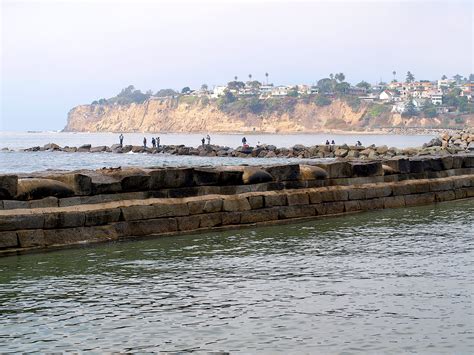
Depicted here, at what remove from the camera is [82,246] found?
1154cm

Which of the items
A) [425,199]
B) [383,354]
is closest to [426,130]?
[425,199]

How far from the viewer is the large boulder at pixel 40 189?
1168 centimetres

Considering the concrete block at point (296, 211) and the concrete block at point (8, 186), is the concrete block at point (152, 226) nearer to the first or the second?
the concrete block at point (8, 186)

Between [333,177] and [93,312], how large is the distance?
901cm

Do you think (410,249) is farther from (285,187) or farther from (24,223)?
(24,223)

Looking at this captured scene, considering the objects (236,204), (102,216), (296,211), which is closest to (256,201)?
(236,204)

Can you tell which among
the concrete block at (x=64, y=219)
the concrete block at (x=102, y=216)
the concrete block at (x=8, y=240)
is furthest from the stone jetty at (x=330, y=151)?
the concrete block at (x=8, y=240)

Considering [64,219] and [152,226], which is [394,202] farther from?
[64,219]

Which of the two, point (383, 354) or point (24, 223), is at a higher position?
point (24, 223)

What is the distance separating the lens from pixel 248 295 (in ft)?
28.2

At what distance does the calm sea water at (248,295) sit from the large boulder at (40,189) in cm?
106

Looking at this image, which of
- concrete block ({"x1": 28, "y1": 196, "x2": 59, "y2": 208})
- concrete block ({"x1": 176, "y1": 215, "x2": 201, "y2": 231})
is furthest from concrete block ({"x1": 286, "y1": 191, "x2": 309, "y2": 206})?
concrete block ({"x1": 28, "y1": 196, "x2": 59, "y2": 208})

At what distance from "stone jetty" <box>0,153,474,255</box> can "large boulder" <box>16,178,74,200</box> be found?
1cm

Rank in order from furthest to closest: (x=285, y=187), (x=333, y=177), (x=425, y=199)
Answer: (x=425, y=199)
(x=333, y=177)
(x=285, y=187)
